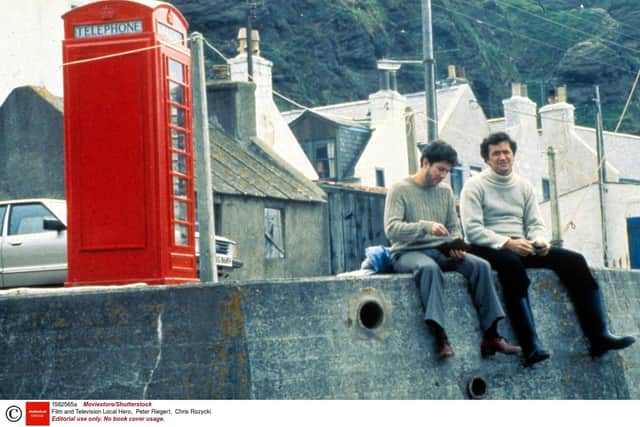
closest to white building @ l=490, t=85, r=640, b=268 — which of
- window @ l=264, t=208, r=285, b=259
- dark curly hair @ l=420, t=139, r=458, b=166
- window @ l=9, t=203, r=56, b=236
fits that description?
window @ l=264, t=208, r=285, b=259

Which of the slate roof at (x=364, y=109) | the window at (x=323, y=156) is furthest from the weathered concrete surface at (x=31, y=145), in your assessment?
the slate roof at (x=364, y=109)

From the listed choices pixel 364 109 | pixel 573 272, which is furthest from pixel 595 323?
pixel 364 109

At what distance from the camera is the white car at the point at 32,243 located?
10.3m

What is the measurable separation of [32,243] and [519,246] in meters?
5.45

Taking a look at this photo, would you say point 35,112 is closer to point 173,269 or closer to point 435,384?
point 173,269

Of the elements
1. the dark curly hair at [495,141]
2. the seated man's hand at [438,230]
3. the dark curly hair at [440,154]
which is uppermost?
the dark curly hair at [495,141]

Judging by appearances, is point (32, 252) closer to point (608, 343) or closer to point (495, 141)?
point (495, 141)

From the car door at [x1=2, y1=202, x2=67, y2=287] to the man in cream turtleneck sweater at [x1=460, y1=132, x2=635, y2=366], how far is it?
15.9 ft

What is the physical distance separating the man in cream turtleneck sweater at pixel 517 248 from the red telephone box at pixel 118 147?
196 centimetres

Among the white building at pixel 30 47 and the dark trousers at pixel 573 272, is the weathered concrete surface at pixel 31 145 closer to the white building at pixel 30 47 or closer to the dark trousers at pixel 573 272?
the white building at pixel 30 47

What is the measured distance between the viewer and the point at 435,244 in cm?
638

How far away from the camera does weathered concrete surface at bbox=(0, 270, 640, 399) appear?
5.71 metres

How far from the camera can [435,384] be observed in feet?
20.5

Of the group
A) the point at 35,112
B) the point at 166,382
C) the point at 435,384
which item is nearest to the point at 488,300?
the point at 435,384
